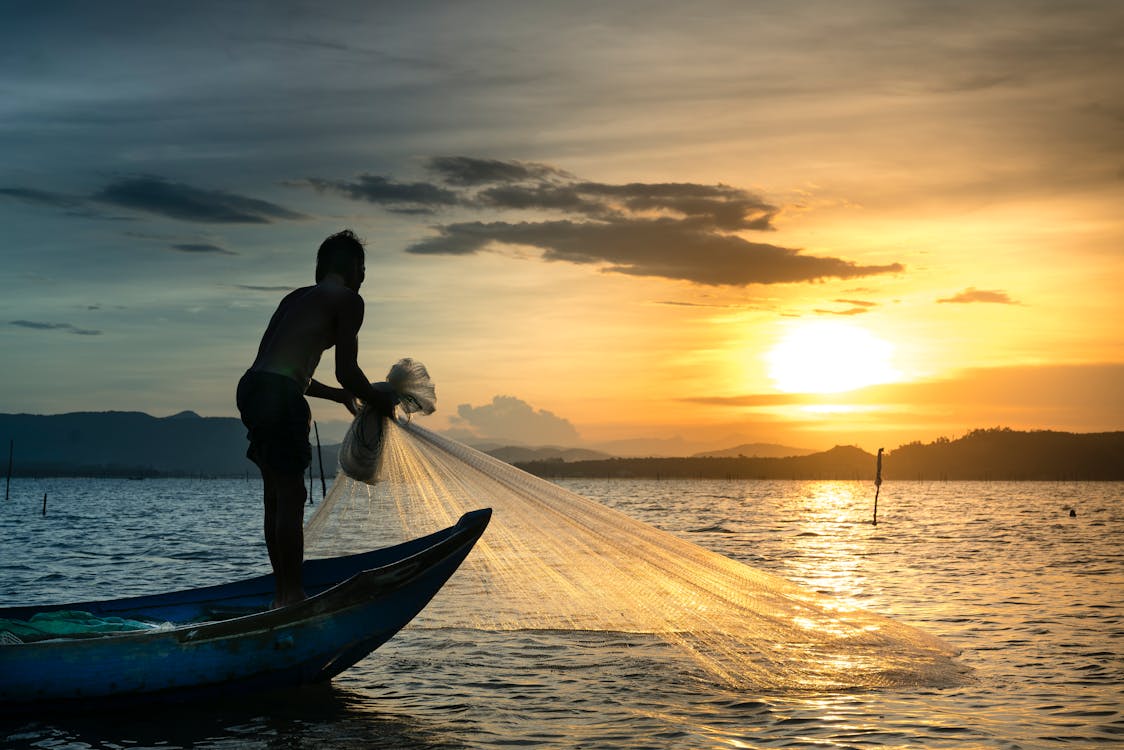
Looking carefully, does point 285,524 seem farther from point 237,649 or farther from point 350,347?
point 350,347

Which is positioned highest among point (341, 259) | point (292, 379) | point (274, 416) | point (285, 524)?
point (341, 259)

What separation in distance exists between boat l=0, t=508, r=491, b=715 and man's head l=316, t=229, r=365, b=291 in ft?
6.82

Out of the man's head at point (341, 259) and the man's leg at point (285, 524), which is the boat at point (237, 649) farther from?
the man's head at point (341, 259)

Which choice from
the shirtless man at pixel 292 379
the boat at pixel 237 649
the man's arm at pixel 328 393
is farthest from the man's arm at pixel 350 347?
the boat at pixel 237 649

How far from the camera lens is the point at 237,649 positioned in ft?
27.2

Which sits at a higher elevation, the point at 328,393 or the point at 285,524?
the point at 328,393

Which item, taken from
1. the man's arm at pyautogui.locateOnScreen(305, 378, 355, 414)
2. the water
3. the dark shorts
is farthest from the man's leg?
the water

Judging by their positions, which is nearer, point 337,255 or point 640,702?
point 337,255

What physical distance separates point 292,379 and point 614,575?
3063mm

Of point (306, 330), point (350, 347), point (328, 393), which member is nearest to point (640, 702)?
point (328, 393)

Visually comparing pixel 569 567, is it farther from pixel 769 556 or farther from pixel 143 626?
pixel 769 556

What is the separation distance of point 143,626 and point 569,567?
360cm

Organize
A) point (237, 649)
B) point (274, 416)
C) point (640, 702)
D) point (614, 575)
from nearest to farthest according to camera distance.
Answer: point (274, 416)
point (237, 649)
point (614, 575)
point (640, 702)

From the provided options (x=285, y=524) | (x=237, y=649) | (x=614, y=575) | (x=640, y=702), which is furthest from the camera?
(x=640, y=702)
